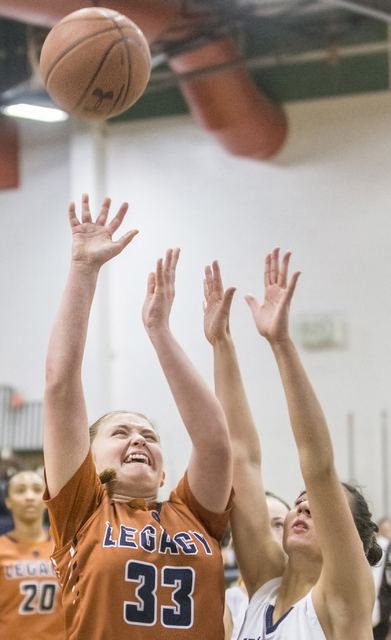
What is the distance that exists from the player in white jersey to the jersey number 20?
29 centimetres

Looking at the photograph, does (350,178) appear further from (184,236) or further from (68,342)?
(68,342)

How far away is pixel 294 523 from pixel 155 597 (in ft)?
1.65

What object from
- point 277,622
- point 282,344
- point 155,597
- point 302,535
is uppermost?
point 282,344

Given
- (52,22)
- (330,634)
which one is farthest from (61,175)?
(330,634)

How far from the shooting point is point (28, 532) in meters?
5.05

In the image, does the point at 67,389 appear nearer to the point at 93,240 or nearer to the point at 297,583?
the point at 93,240

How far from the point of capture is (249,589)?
8.82ft

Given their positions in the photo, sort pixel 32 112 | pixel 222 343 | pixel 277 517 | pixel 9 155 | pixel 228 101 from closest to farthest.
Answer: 1. pixel 222 343
2. pixel 277 517
3. pixel 228 101
4. pixel 32 112
5. pixel 9 155

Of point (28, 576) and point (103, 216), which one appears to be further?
point (28, 576)

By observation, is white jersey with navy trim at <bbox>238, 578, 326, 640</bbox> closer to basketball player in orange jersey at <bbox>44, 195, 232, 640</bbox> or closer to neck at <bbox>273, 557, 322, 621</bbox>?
neck at <bbox>273, 557, 322, 621</bbox>

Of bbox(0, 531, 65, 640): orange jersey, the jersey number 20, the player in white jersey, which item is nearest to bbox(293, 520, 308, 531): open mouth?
the player in white jersey

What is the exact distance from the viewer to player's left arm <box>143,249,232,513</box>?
2.45 m

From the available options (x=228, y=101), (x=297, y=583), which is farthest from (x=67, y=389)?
(x=228, y=101)

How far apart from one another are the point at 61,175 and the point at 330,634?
378 inches
